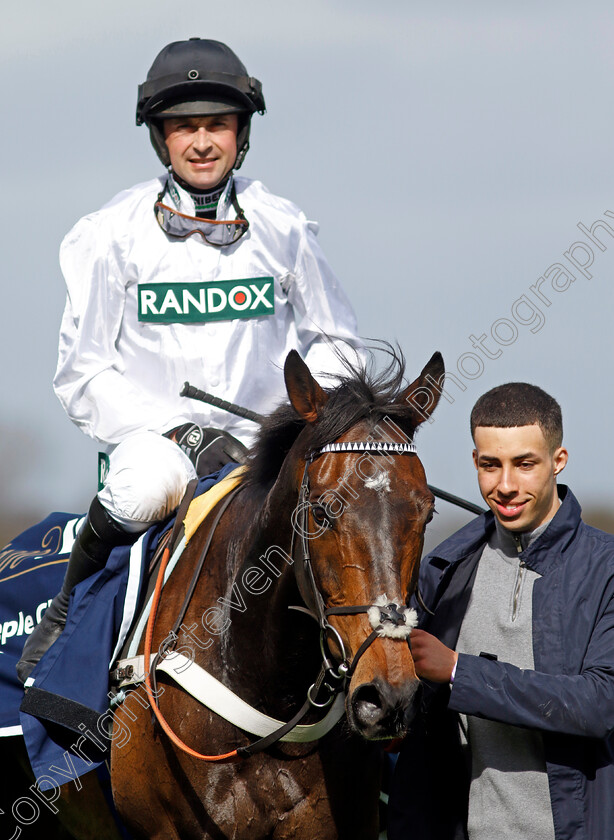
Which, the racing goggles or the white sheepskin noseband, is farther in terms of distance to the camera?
the racing goggles

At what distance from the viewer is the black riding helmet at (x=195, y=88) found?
4562mm

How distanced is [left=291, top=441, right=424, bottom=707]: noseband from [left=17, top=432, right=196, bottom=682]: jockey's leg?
88 centimetres

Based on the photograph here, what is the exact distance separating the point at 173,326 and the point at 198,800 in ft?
6.46

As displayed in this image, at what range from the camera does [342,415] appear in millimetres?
3094

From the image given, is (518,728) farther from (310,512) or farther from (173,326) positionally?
(173,326)

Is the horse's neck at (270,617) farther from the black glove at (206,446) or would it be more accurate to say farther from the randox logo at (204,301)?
the randox logo at (204,301)

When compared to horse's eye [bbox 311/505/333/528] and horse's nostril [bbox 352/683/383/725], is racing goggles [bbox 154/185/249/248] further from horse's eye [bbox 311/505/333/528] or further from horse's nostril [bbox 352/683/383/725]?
horse's nostril [bbox 352/683/383/725]

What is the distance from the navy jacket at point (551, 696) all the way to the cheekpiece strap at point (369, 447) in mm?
504

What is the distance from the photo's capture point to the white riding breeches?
3834mm

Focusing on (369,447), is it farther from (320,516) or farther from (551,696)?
(551,696)

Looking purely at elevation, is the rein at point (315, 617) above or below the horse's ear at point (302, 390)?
below

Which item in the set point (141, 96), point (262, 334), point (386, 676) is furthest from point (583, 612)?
point (141, 96)

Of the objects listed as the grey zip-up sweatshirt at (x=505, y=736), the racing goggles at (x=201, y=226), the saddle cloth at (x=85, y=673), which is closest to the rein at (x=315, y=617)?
the saddle cloth at (x=85, y=673)

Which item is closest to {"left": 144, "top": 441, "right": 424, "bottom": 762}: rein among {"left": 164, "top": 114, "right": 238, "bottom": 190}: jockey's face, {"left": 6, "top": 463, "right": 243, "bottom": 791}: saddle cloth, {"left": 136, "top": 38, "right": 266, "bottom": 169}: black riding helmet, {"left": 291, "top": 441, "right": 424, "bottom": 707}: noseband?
{"left": 291, "top": 441, "right": 424, "bottom": 707}: noseband
